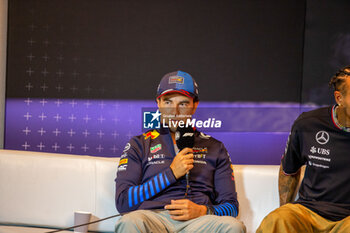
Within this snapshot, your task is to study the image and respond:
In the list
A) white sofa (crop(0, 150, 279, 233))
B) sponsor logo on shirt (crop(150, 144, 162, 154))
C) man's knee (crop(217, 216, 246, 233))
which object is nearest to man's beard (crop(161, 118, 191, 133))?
sponsor logo on shirt (crop(150, 144, 162, 154))

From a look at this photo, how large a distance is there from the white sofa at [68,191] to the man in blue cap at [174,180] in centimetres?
24

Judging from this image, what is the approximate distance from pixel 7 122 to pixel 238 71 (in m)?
2.27

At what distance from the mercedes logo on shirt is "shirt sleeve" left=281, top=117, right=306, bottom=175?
0.35 feet

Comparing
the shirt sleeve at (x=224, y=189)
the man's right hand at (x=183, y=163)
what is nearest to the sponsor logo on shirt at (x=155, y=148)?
the man's right hand at (x=183, y=163)

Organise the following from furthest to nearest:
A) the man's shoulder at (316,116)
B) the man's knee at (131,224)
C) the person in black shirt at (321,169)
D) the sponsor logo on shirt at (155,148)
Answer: the sponsor logo on shirt at (155,148)
the man's shoulder at (316,116)
the person in black shirt at (321,169)
the man's knee at (131,224)

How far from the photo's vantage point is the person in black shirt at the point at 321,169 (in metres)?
2.16

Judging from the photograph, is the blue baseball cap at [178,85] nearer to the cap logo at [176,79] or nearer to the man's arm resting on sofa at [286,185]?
the cap logo at [176,79]

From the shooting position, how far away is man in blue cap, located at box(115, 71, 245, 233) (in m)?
2.20

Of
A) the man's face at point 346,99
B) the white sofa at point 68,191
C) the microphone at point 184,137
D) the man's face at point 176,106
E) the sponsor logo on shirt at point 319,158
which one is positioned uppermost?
the man's face at point 346,99

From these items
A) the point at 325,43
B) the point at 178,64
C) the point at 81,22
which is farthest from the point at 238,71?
the point at 81,22

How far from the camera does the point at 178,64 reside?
4152mm

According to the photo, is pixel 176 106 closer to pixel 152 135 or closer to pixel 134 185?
pixel 152 135

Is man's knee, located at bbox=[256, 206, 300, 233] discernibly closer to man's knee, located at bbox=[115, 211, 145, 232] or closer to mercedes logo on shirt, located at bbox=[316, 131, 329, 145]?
mercedes logo on shirt, located at bbox=[316, 131, 329, 145]

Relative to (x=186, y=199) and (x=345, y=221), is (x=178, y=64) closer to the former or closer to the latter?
(x=186, y=199)
